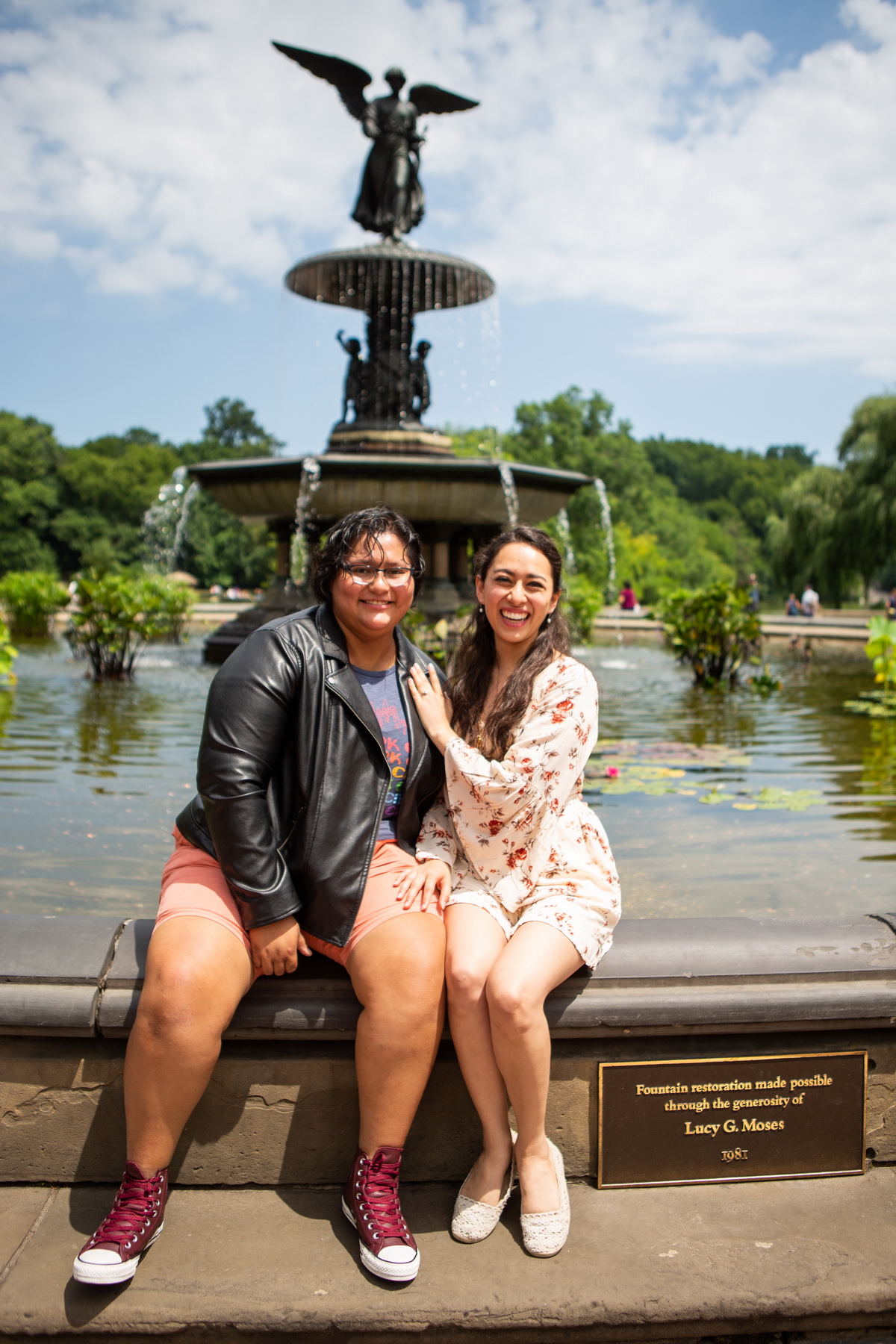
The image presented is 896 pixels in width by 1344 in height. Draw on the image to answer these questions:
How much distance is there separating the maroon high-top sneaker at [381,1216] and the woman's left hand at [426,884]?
1.83 ft

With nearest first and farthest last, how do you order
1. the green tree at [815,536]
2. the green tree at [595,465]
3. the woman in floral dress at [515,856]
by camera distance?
the woman in floral dress at [515,856]
the green tree at [815,536]
the green tree at [595,465]

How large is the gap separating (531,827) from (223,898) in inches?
31.4

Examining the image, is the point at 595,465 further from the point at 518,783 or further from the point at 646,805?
the point at 518,783

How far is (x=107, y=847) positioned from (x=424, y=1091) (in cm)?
281

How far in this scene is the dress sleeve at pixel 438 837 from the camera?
2.70 meters

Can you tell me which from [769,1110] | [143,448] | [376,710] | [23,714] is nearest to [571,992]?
[769,1110]

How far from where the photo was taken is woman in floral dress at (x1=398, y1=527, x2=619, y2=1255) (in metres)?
2.28

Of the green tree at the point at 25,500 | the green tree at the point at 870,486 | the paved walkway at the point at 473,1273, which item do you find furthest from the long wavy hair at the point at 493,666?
the green tree at the point at 25,500

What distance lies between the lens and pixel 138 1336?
6.51 feet

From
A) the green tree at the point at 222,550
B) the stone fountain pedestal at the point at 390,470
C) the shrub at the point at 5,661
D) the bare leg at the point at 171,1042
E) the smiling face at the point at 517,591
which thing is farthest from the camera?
the green tree at the point at 222,550

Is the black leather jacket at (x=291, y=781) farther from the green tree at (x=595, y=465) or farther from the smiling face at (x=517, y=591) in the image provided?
the green tree at (x=595, y=465)

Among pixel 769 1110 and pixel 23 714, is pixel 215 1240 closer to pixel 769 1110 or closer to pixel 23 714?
pixel 769 1110

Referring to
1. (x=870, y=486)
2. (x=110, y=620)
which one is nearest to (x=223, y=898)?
(x=110, y=620)

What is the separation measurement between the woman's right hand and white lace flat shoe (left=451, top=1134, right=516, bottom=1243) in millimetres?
645
